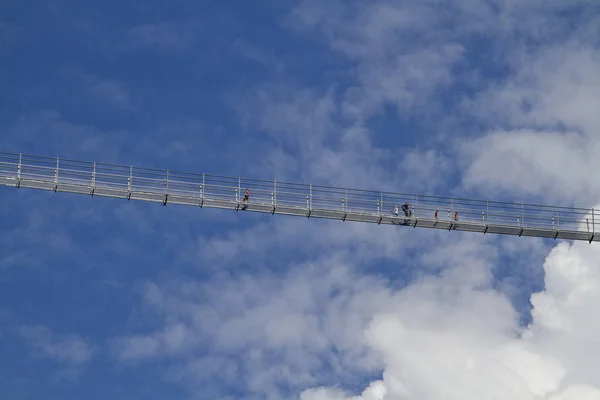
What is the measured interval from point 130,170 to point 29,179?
31.7 feet

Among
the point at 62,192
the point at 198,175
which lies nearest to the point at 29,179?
the point at 62,192

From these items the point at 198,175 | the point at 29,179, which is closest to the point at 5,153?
the point at 29,179

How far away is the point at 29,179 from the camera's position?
198625 millimetres

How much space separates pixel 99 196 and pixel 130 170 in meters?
3.88

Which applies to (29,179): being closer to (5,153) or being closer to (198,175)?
(5,153)

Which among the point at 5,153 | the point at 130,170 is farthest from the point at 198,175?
the point at 5,153

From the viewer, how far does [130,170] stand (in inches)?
7859

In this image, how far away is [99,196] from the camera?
200m

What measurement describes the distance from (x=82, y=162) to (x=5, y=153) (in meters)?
7.52

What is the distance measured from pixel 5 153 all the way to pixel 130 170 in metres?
12.1

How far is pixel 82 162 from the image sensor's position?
19912 centimetres

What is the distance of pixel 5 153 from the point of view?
200 meters

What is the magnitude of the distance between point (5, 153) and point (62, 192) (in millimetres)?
6662

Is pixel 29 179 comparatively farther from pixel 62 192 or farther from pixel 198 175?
pixel 198 175
